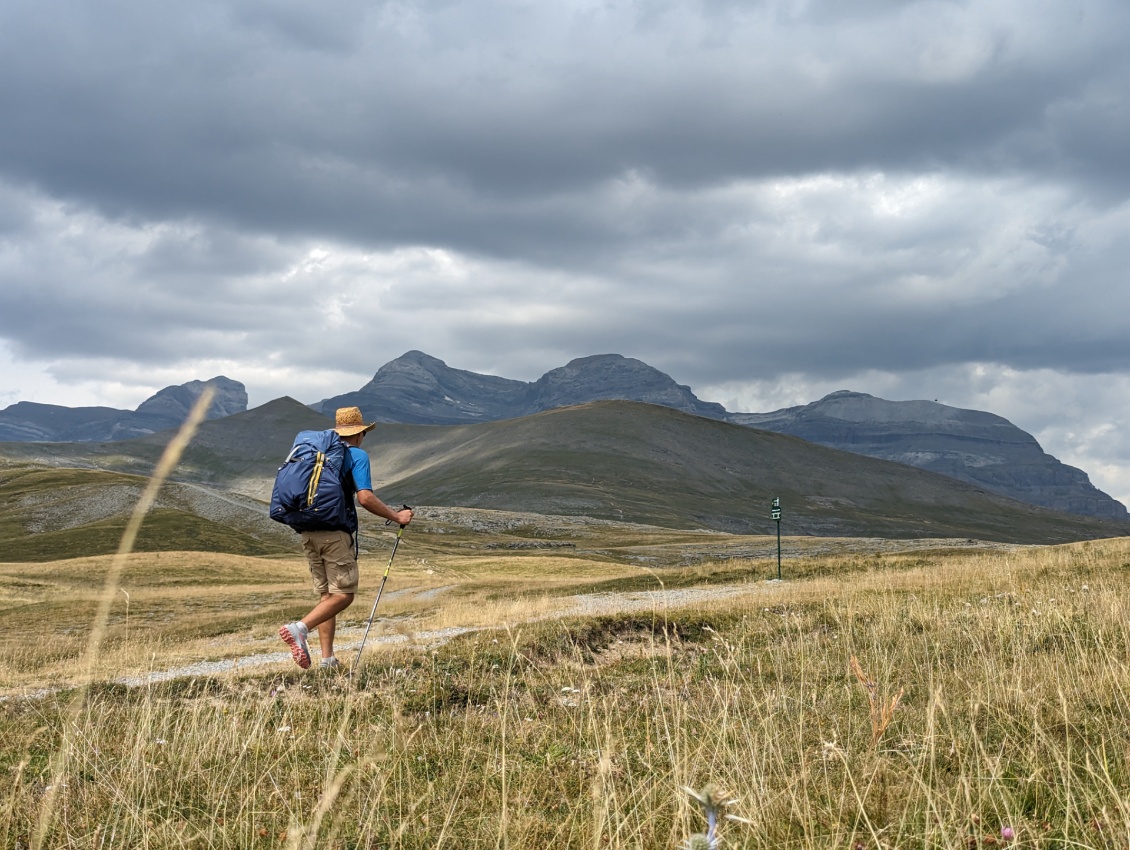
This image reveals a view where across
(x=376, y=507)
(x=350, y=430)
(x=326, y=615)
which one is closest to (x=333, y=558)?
(x=326, y=615)

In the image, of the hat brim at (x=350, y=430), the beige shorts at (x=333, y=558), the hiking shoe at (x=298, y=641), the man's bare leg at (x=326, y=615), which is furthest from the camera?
the hat brim at (x=350, y=430)

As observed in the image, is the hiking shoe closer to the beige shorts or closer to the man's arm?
the beige shorts

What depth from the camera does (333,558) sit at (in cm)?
1032

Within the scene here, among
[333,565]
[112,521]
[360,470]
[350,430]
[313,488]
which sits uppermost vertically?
[350,430]

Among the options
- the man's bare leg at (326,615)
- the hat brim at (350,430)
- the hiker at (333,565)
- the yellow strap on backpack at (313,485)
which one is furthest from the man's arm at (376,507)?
the man's bare leg at (326,615)

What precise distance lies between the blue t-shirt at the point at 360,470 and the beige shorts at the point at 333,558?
60cm

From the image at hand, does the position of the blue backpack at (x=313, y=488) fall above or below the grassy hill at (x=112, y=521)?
above

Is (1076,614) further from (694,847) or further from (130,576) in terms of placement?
(130,576)

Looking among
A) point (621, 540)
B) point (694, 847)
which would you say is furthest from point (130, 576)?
point (621, 540)

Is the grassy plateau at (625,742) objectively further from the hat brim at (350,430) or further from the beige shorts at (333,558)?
the hat brim at (350,430)

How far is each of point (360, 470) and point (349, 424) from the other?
912mm

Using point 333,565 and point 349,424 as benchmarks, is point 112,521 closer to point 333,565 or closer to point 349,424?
point 349,424

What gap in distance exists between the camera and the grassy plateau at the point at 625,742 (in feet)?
12.9

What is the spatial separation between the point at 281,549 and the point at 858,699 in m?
95.9
